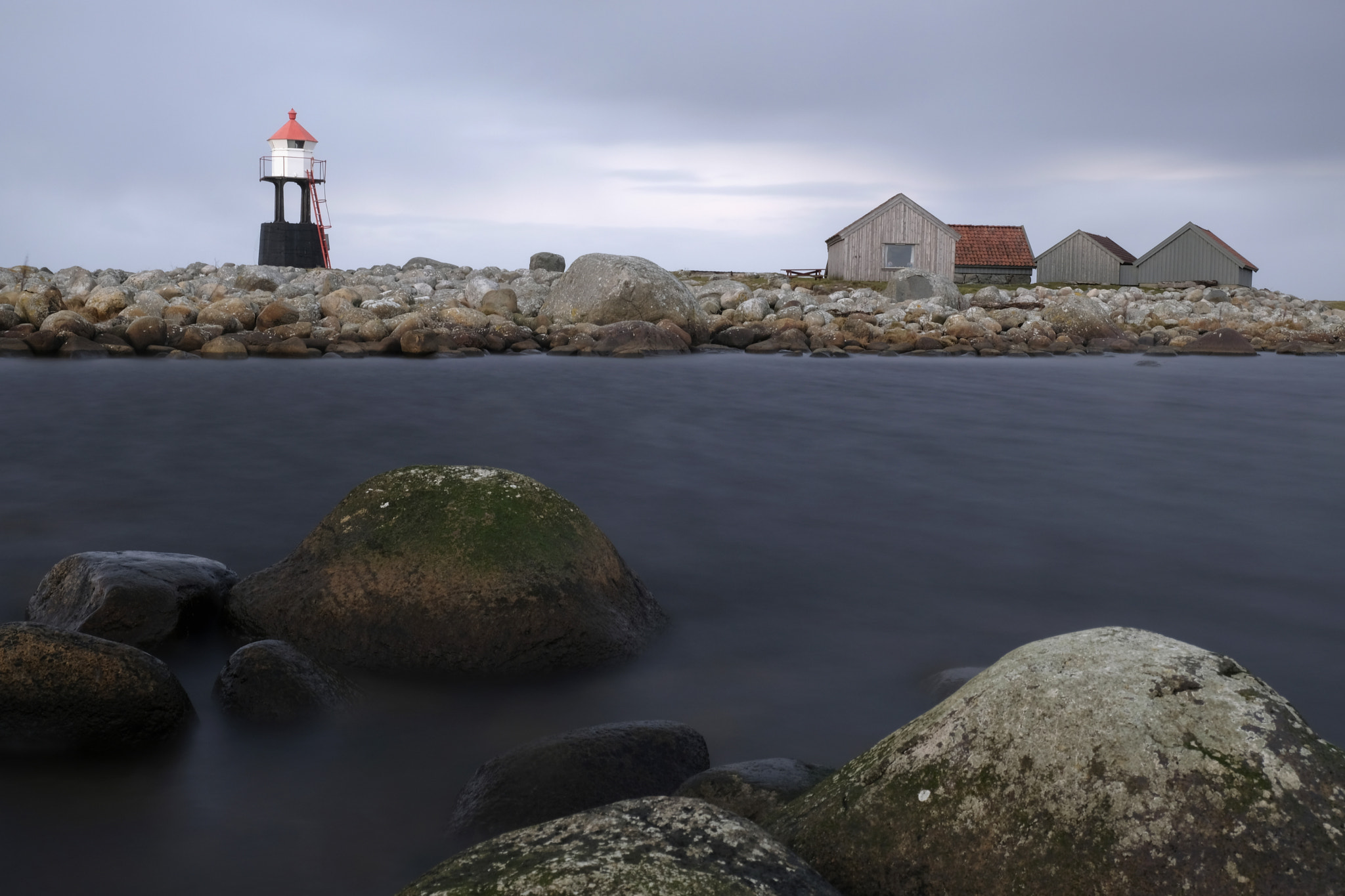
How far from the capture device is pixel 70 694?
13.6 ft

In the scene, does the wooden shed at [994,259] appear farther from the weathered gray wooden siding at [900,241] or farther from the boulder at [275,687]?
the boulder at [275,687]

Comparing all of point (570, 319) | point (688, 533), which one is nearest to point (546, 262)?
point (570, 319)

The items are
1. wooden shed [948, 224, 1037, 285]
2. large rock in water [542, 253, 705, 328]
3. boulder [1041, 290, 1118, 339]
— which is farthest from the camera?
wooden shed [948, 224, 1037, 285]

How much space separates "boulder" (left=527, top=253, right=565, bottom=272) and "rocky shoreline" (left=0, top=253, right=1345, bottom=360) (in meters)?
7.22

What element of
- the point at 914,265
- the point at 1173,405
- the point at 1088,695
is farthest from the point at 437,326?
the point at 914,265

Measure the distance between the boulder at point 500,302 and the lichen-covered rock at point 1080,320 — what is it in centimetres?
1222

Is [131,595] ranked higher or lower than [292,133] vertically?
lower

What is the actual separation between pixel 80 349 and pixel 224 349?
183 cm

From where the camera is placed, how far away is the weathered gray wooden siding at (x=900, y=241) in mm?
38844

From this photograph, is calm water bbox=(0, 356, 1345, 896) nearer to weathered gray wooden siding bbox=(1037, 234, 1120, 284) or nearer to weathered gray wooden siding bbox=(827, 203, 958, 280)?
weathered gray wooden siding bbox=(827, 203, 958, 280)

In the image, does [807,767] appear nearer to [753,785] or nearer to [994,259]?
[753,785]

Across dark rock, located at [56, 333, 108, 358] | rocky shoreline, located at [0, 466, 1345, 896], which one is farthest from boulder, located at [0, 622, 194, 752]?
dark rock, located at [56, 333, 108, 358]

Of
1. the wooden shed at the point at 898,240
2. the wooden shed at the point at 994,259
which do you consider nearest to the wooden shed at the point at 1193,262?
the wooden shed at the point at 994,259

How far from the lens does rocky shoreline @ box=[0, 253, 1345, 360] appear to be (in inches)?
619
